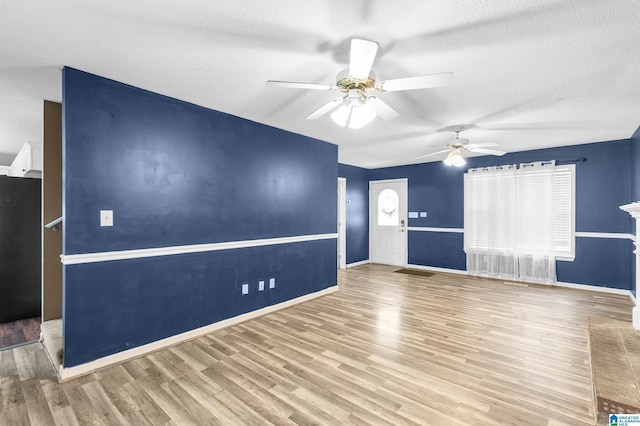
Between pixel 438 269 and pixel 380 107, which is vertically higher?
pixel 380 107

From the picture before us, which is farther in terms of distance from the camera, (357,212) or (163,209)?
(357,212)

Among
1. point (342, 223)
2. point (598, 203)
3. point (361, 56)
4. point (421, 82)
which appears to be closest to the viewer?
point (361, 56)

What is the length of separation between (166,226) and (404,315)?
9.81ft

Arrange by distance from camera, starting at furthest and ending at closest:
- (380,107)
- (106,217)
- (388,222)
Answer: (388,222), (106,217), (380,107)

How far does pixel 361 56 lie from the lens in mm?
1705

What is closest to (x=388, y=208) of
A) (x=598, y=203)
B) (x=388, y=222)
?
(x=388, y=222)

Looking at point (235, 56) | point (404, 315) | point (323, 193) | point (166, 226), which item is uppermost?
point (235, 56)

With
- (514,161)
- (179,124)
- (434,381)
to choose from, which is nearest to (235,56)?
(179,124)

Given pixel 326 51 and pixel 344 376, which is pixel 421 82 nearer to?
pixel 326 51

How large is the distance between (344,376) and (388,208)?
217 inches

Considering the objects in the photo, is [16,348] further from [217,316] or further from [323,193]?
[323,193]

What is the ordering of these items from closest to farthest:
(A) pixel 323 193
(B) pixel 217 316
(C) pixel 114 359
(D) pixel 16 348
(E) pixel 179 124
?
(C) pixel 114 359, (D) pixel 16 348, (E) pixel 179 124, (B) pixel 217 316, (A) pixel 323 193

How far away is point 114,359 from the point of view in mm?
2602

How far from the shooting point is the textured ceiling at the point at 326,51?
1685mm
